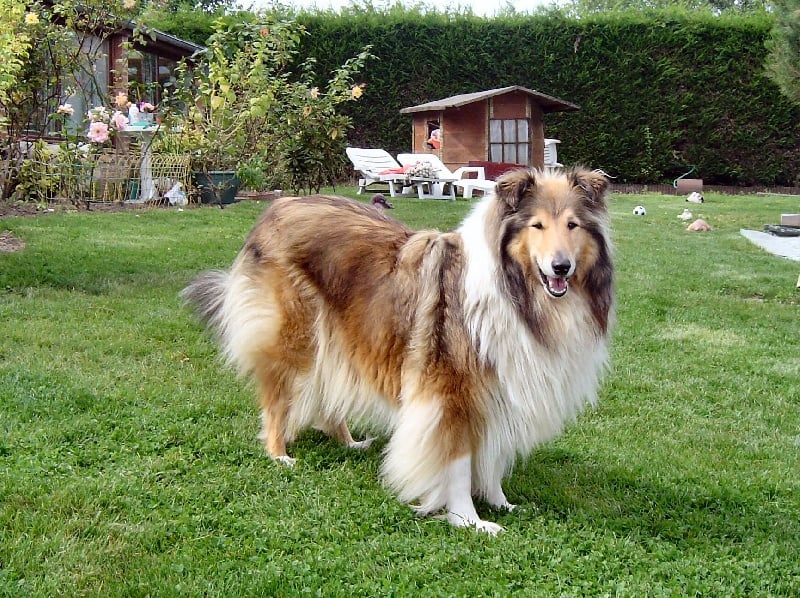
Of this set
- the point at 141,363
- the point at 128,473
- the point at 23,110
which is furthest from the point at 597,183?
the point at 23,110

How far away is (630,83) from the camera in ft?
59.9

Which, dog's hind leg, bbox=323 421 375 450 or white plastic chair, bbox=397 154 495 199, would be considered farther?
white plastic chair, bbox=397 154 495 199

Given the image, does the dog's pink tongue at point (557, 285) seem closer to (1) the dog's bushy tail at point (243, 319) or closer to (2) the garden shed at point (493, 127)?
(1) the dog's bushy tail at point (243, 319)

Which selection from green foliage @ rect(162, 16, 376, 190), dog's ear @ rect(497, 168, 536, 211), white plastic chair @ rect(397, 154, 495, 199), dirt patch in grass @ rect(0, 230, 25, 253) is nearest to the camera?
dog's ear @ rect(497, 168, 536, 211)

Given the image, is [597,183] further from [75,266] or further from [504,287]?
[75,266]

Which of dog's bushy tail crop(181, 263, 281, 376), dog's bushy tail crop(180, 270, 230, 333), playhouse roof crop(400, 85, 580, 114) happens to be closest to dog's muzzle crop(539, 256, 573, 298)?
dog's bushy tail crop(181, 263, 281, 376)

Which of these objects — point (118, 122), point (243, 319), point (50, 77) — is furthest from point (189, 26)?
point (243, 319)

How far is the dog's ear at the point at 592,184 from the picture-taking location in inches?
121

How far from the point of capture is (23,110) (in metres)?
9.99

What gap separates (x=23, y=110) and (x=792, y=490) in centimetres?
965

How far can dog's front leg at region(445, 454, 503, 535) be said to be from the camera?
3180 mm

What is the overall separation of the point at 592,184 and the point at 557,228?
0.28 m

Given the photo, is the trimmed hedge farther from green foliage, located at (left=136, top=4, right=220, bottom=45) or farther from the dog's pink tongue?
the dog's pink tongue

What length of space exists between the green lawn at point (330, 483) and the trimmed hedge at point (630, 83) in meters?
12.7
